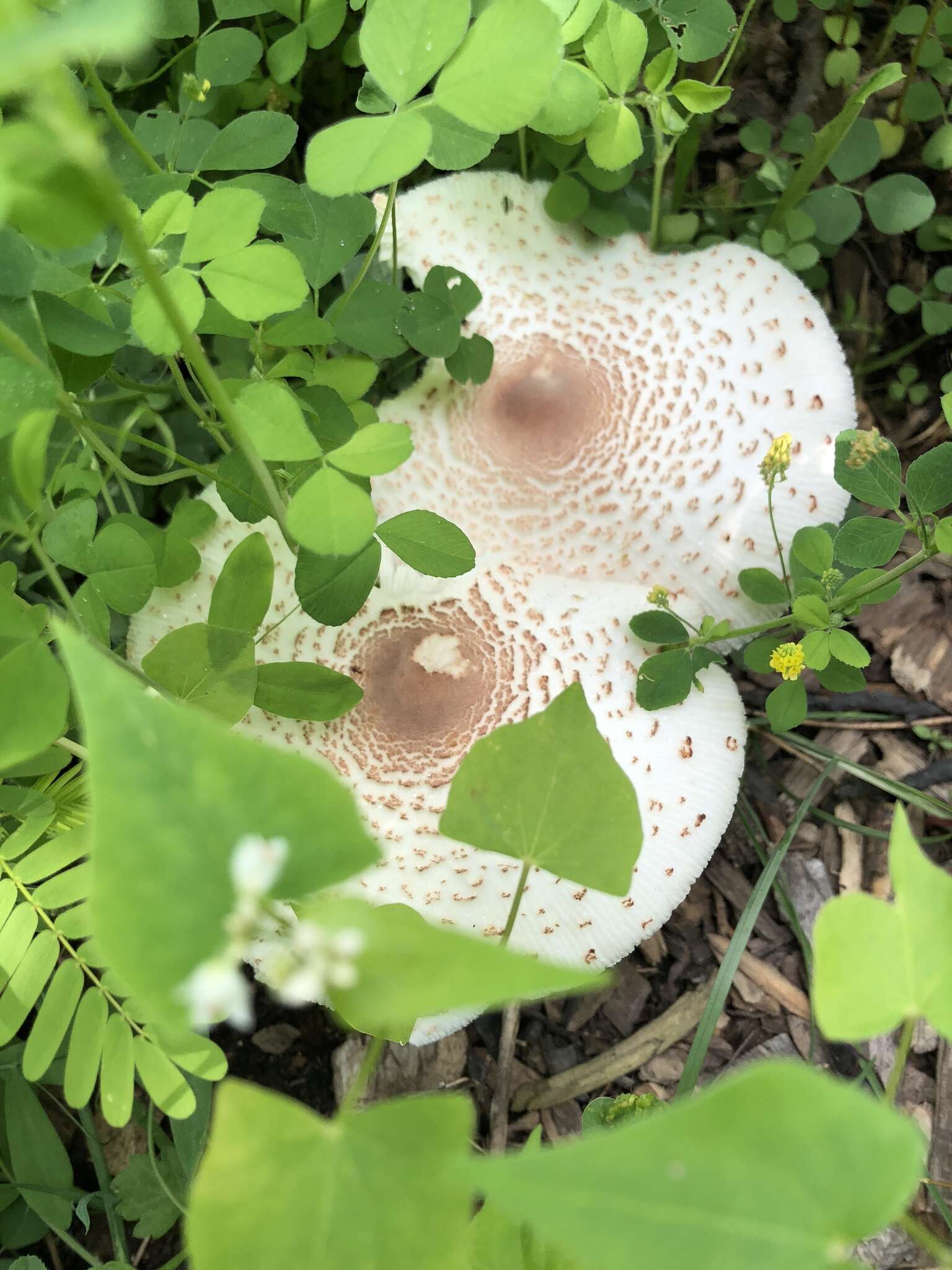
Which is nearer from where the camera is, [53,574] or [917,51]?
[53,574]

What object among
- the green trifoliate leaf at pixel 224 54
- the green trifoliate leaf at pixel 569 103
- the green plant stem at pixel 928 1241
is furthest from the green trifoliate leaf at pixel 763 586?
the green trifoliate leaf at pixel 224 54

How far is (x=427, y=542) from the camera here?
1166 millimetres

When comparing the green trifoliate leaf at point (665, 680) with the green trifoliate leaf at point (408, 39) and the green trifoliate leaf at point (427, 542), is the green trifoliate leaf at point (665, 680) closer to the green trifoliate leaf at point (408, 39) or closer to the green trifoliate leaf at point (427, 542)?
the green trifoliate leaf at point (427, 542)

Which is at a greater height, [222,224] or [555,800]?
[222,224]

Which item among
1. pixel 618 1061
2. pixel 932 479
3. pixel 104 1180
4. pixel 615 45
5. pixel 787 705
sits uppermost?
pixel 615 45

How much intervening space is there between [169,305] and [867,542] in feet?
3.40

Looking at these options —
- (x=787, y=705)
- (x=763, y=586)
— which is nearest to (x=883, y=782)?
(x=787, y=705)

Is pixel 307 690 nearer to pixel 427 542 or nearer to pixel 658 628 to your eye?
pixel 427 542

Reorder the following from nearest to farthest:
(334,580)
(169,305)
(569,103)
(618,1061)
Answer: (169,305) < (334,580) < (569,103) < (618,1061)

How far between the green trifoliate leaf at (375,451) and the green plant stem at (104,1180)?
1.30 metres

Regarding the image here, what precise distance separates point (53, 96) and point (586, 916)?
4.07ft

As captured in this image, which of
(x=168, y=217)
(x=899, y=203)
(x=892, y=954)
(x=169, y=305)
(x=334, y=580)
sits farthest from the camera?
(x=899, y=203)

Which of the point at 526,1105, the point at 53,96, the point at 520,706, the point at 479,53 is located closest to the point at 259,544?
the point at 520,706

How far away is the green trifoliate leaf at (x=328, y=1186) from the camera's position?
1.74 feet
